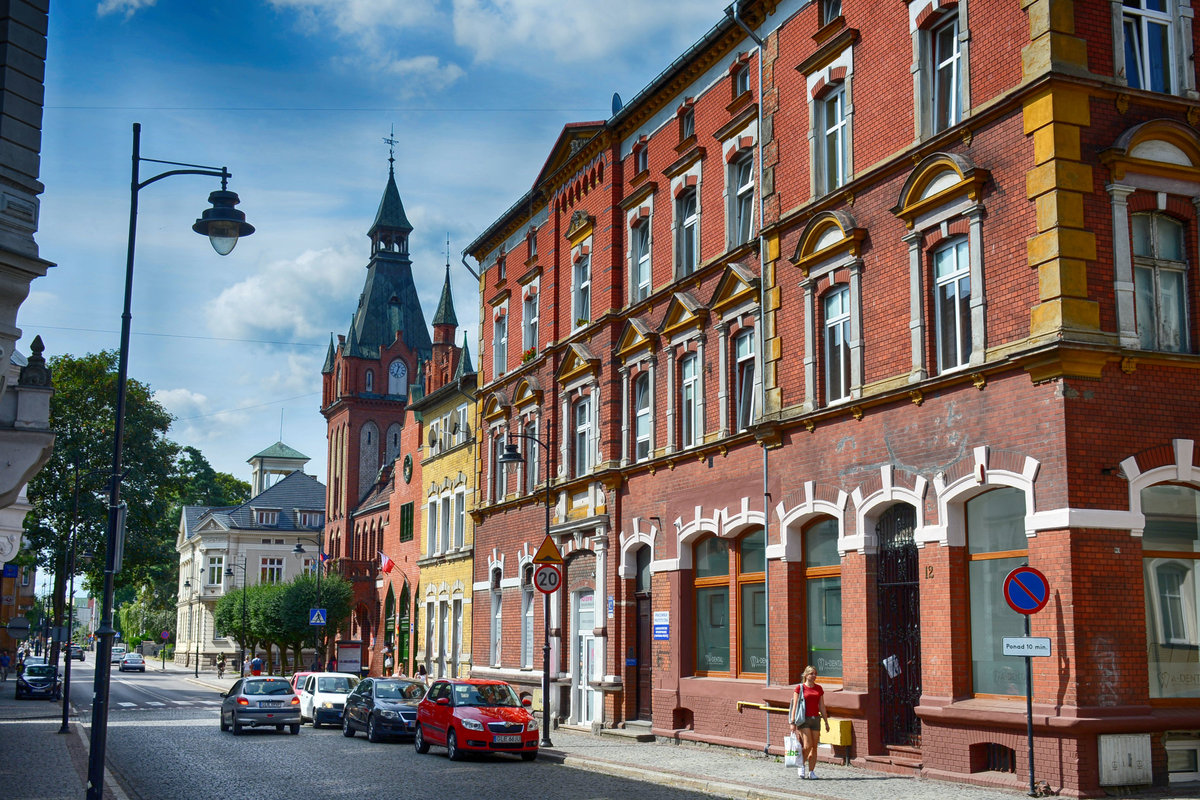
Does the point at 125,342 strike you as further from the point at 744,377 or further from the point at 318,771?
the point at 744,377

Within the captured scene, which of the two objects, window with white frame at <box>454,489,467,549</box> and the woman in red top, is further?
window with white frame at <box>454,489,467,549</box>

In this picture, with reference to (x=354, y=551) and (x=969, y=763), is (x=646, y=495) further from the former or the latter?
(x=354, y=551)

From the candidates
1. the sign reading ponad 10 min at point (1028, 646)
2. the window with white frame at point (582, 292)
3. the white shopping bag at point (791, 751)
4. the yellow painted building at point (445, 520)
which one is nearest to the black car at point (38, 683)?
the yellow painted building at point (445, 520)

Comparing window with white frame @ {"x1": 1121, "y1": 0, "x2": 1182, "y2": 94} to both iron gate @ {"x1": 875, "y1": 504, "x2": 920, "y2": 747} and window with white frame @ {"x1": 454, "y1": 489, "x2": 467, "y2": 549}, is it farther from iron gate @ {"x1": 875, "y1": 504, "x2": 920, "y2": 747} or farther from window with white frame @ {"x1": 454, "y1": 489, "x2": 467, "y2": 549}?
window with white frame @ {"x1": 454, "y1": 489, "x2": 467, "y2": 549}

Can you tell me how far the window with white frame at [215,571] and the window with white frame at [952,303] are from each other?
9473 cm

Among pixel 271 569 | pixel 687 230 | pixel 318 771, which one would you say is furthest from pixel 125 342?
pixel 271 569

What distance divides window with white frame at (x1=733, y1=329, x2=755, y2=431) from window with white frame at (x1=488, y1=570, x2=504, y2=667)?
1618 centimetres

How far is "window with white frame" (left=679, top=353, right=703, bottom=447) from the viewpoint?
26984 mm

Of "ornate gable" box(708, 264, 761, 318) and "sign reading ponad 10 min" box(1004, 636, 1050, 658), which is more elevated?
"ornate gable" box(708, 264, 761, 318)

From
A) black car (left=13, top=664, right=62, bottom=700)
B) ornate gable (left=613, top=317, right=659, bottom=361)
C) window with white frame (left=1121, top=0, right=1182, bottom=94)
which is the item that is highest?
window with white frame (left=1121, top=0, right=1182, bottom=94)

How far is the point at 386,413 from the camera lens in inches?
3344

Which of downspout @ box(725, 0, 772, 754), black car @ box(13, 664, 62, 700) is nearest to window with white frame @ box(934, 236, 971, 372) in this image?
downspout @ box(725, 0, 772, 754)

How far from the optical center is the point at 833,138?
22594 mm

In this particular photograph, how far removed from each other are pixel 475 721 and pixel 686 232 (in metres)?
11.6
